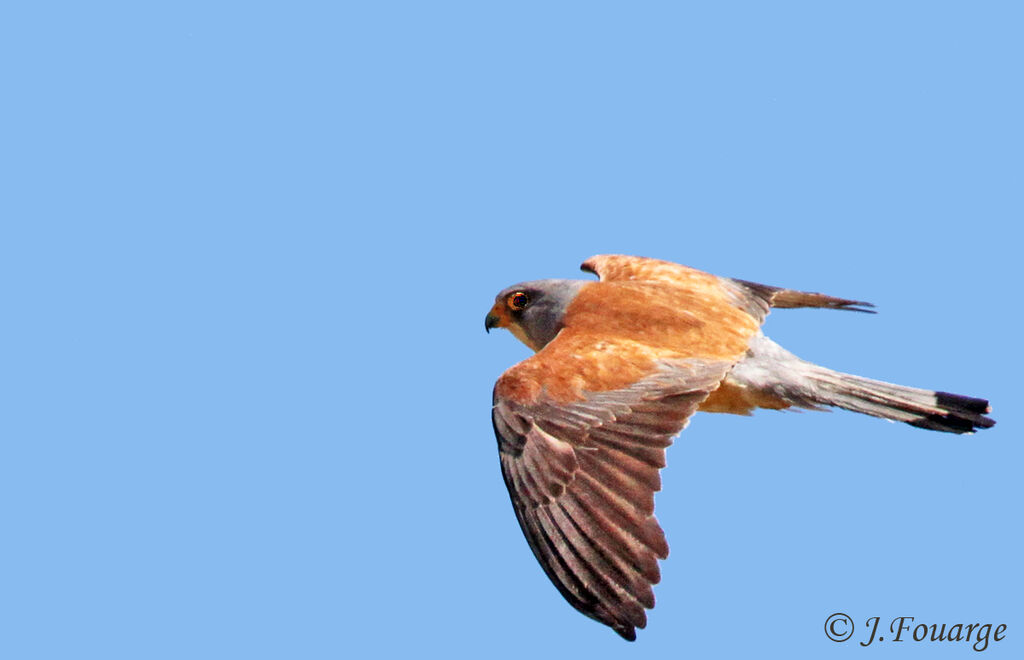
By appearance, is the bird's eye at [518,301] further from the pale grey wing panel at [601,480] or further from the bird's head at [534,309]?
the pale grey wing panel at [601,480]

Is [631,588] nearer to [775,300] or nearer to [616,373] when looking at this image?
[616,373]

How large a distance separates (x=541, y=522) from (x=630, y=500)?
0.42m

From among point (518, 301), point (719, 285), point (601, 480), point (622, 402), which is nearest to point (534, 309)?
point (518, 301)

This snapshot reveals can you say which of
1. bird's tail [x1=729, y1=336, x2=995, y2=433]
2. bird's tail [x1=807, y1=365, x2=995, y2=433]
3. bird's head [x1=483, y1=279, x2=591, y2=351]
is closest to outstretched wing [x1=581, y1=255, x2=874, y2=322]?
bird's head [x1=483, y1=279, x2=591, y2=351]

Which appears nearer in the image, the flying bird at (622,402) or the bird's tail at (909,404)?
the flying bird at (622,402)

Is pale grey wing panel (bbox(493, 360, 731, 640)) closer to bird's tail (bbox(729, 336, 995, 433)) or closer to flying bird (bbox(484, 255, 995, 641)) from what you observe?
flying bird (bbox(484, 255, 995, 641))

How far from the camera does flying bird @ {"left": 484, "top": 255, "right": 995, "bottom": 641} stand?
529 cm

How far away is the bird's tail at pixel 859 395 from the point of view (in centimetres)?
625

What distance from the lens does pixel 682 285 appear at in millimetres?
7516

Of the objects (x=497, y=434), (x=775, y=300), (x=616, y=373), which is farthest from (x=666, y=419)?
(x=775, y=300)

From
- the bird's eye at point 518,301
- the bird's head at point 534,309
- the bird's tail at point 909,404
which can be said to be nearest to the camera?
the bird's tail at point 909,404

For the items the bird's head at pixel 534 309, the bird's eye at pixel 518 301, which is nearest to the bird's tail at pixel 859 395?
the bird's head at pixel 534 309

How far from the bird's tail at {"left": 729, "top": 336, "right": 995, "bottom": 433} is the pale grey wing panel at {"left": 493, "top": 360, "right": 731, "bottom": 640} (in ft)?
1.13

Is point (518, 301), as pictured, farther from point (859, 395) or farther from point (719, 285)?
point (859, 395)
